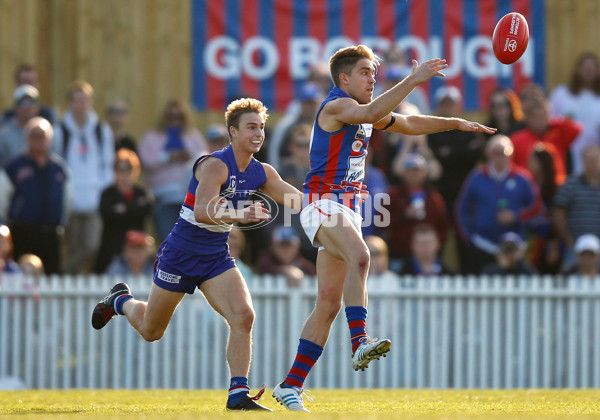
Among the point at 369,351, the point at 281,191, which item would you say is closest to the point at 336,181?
the point at 281,191

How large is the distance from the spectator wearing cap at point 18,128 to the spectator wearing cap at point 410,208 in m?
4.40

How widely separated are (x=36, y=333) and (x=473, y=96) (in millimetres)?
6827

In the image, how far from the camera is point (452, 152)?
1309 cm

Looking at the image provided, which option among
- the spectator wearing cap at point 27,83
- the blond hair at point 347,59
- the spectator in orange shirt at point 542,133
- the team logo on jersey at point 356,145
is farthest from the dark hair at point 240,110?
the spectator in orange shirt at point 542,133

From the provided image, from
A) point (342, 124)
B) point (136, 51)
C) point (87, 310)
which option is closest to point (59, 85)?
point (136, 51)

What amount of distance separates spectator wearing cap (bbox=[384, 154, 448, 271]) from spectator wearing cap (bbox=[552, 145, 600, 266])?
1352 mm

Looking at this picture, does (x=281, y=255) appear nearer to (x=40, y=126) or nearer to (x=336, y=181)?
(x=40, y=126)

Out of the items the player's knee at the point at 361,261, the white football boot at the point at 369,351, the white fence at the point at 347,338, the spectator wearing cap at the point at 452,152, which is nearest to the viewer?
the white football boot at the point at 369,351

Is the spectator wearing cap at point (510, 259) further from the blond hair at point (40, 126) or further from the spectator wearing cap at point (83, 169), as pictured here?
the blond hair at point (40, 126)

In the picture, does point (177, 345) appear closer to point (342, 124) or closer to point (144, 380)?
point (144, 380)

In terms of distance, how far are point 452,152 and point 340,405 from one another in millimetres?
5702

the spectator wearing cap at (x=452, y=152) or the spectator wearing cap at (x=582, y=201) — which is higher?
the spectator wearing cap at (x=452, y=152)

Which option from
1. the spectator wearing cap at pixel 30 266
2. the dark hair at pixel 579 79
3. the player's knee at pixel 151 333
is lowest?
the player's knee at pixel 151 333

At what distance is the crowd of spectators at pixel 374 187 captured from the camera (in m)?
12.1
